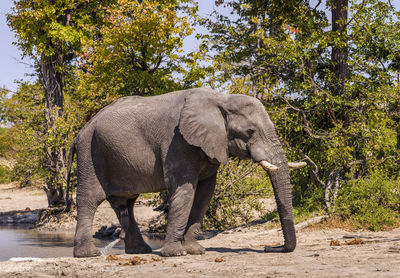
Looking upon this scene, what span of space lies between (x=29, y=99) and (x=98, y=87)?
755 cm

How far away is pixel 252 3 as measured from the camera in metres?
16.2

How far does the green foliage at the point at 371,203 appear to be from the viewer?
36.5 feet

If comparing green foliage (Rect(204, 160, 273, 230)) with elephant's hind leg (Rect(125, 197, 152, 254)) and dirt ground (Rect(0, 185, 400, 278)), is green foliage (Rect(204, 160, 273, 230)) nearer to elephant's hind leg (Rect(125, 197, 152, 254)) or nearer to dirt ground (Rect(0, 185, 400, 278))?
dirt ground (Rect(0, 185, 400, 278))

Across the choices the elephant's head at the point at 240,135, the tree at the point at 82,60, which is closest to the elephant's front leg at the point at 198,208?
the elephant's head at the point at 240,135

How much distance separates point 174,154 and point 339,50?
708 cm

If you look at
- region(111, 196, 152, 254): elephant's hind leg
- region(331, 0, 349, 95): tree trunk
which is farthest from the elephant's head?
region(331, 0, 349, 95): tree trunk

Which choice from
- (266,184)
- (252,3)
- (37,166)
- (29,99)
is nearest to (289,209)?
(266,184)

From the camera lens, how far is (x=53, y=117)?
21.1m

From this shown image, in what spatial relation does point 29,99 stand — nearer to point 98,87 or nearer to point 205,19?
point 98,87

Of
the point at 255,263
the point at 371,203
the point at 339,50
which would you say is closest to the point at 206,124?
the point at 255,263

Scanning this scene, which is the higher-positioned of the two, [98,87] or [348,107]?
[98,87]

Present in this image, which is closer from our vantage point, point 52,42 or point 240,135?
point 240,135

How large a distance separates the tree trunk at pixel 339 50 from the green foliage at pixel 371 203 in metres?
2.64

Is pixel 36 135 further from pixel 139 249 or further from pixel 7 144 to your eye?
pixel 7 144
